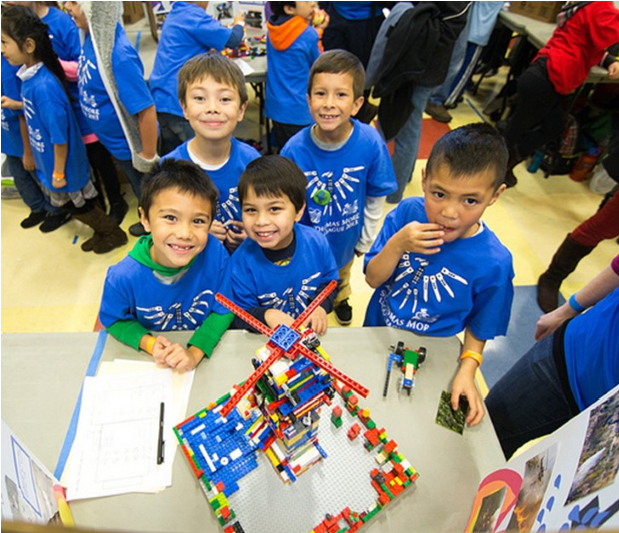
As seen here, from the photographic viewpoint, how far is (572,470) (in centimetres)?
A: 51

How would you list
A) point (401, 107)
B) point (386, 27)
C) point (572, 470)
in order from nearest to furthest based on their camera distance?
point (572, 470) < point (386, 27) < point (401, 107)

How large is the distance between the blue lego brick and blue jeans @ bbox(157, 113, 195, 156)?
197 cm

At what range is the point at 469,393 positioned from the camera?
1156 millimetres

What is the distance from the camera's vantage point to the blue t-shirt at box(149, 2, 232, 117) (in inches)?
83.8

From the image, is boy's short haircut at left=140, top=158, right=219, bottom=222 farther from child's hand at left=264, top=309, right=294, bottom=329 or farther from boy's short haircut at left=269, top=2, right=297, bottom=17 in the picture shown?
boy's short haircut at left=269, top=2, right=297, bottom=17

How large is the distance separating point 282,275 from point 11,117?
2.11 meters

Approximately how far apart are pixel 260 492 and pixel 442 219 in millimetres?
839

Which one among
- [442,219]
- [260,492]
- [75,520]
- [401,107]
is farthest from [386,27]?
[75,520]

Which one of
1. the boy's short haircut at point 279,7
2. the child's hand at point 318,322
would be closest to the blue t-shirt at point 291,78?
the boy's short haircut at point 279,7

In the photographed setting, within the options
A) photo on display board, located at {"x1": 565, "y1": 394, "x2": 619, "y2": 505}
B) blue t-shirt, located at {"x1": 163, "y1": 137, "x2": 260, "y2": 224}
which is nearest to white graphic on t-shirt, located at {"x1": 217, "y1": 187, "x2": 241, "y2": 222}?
blue t-shirt, located at {"x1": 163, "y1": 137, "x2": 260, "y2": 224}

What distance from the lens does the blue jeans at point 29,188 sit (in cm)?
269

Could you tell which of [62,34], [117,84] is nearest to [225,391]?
[117,84]

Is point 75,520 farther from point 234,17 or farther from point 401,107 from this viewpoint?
point 234,17

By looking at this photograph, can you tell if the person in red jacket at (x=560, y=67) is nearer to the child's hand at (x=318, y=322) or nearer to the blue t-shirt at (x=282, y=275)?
the blue t-shirt at (x=282, y=275)
